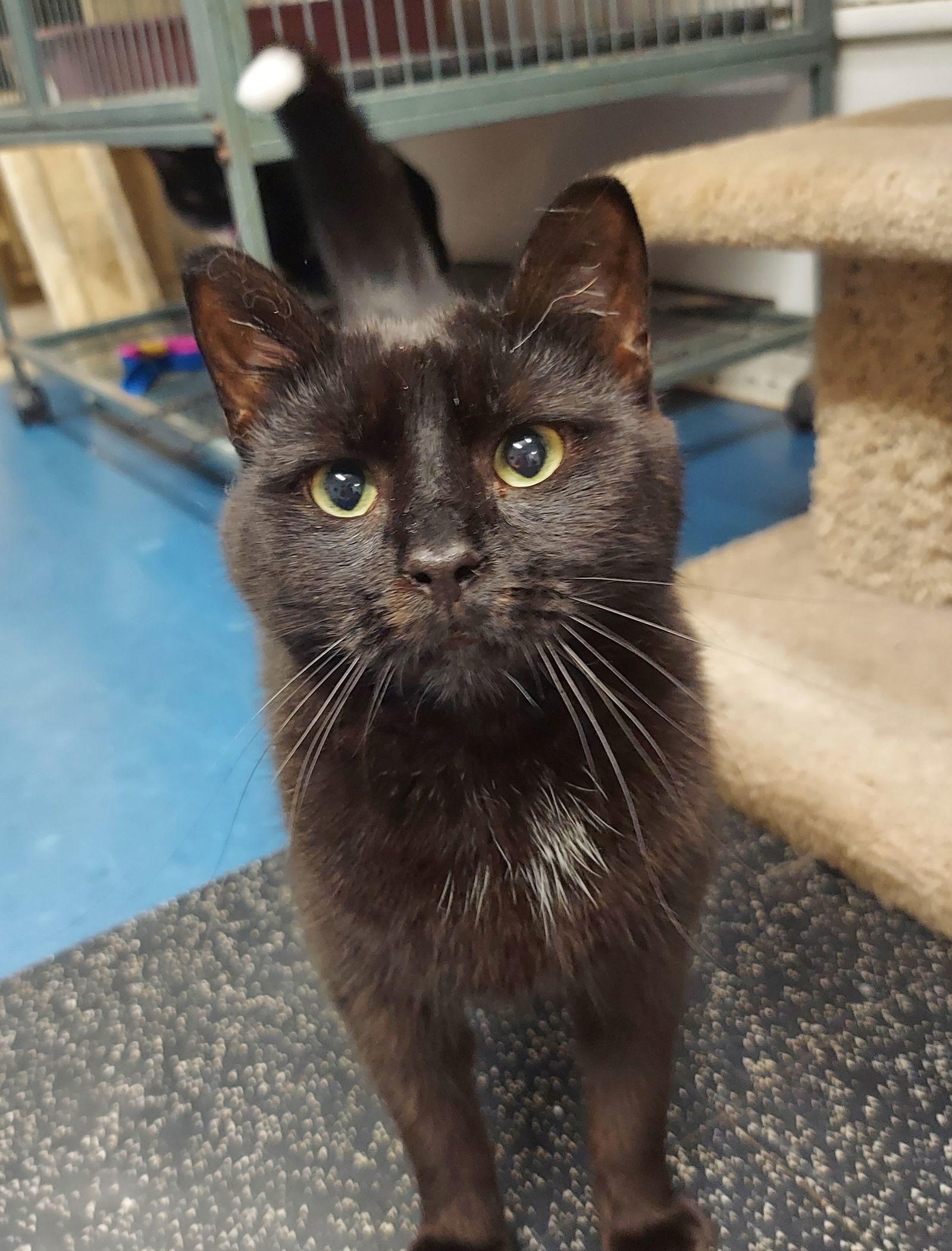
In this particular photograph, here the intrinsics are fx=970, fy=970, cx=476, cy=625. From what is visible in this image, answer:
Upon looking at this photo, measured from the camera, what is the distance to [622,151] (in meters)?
1.95

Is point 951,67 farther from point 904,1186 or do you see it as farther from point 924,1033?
point 904,1186

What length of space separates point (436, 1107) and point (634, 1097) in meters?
0.13

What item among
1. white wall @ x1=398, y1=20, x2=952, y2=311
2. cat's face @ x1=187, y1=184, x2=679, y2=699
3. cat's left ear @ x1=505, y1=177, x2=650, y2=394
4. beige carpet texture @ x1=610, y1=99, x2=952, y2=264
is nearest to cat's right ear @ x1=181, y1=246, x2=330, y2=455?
cat's face @ x1=187, y1=184, x2=679, y2=699

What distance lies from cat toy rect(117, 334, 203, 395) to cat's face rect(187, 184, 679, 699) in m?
1.70

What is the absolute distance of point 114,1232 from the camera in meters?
0.69

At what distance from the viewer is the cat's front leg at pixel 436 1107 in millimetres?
598

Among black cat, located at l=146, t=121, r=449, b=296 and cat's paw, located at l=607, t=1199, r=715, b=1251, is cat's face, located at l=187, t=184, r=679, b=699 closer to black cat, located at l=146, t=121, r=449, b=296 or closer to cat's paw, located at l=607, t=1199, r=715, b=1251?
black cat, located at l=146, t=121, r=449, b=296

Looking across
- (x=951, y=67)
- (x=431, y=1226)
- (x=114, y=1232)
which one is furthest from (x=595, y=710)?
(x=951, y=67)

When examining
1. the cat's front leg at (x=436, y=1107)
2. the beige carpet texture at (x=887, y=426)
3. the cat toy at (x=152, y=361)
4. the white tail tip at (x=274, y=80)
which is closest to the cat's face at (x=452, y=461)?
the cat's front leg at (x=436, y=1107)

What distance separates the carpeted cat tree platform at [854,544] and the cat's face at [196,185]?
0.98 metres

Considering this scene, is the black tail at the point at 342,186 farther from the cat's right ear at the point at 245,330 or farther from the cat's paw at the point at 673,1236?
the cat's paw at the point at 673,1236

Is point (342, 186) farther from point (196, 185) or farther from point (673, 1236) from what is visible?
point (196, 185)

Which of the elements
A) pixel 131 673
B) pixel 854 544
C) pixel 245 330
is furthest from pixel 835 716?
pixel 131 673

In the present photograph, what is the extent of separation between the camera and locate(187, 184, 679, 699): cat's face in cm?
47
